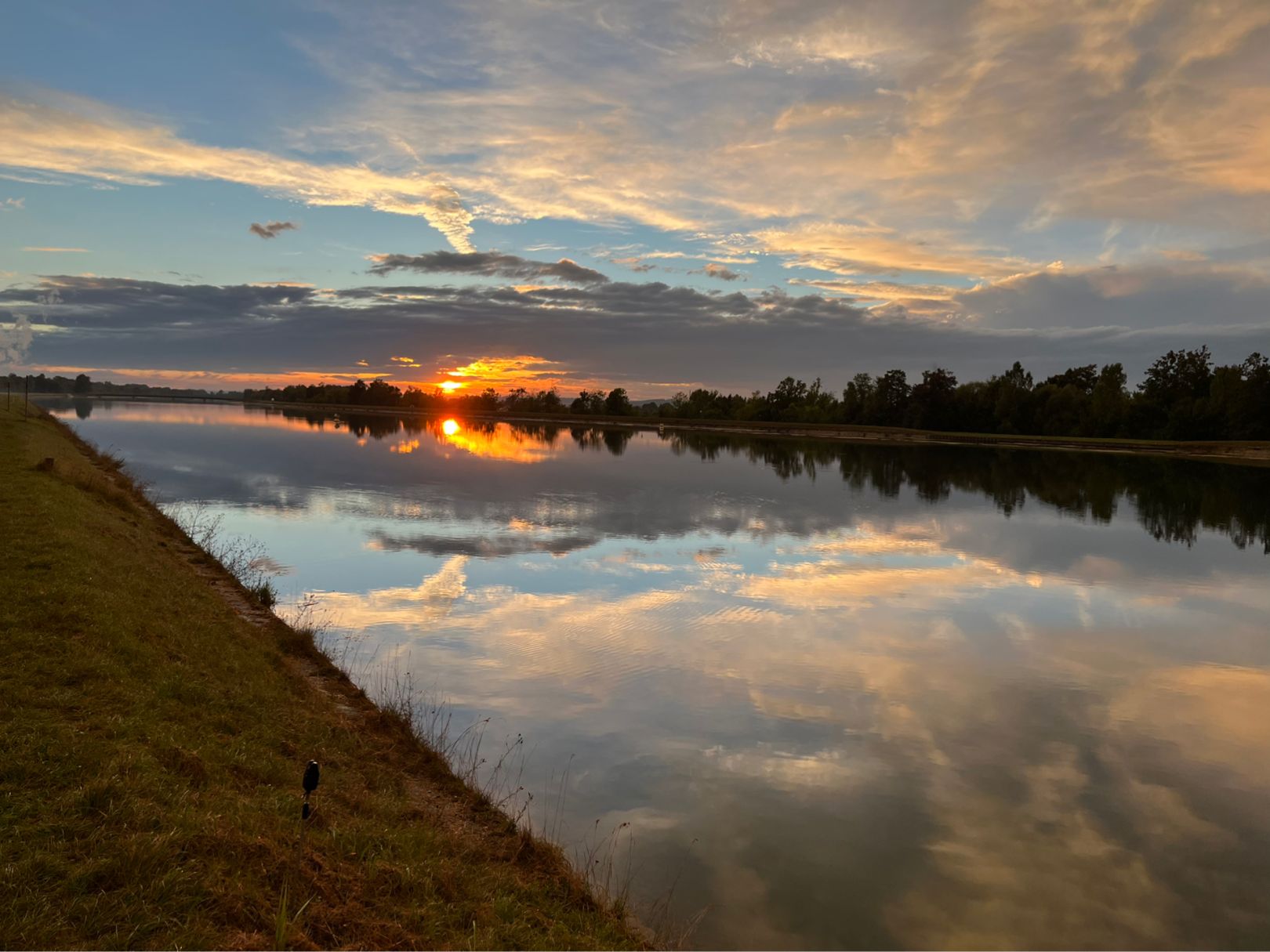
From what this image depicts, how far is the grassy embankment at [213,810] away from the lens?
547 centimetres

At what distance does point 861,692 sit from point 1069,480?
2088 inches

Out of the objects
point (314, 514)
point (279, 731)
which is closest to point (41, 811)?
point (279, 731)

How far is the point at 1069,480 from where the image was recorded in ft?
191

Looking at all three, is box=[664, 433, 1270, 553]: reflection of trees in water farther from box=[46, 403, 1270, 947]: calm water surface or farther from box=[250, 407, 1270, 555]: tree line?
box=[46, 403, 1270, 947]: calm water surface

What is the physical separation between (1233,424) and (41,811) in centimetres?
12829

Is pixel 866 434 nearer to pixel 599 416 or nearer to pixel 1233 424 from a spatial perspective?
pixel 1233 424

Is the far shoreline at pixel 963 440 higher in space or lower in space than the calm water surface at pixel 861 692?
higher

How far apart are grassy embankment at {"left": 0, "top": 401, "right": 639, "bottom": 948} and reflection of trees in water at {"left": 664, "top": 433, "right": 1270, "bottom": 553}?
3298 centimetres

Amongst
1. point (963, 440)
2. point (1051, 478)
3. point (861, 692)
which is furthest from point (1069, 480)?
point (963, 440)

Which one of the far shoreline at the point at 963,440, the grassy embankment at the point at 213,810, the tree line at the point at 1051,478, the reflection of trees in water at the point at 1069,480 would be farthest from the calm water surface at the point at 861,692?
the far shoreline at the point at 963,440

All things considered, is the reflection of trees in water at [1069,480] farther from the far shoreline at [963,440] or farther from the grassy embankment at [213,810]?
the grassy embankment at [213,810]

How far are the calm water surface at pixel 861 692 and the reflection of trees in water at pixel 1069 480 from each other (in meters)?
3.31

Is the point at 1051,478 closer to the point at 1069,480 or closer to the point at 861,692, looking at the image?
the point at 1069,480

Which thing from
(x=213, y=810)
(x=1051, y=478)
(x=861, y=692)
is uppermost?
(x=1051, y=478)
